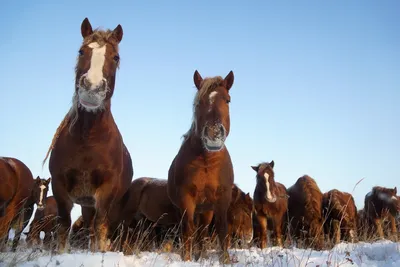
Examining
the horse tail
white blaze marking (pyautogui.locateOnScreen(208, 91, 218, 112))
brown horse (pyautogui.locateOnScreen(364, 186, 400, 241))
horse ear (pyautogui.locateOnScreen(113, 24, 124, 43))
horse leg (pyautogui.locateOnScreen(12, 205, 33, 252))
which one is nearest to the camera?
the horse tail

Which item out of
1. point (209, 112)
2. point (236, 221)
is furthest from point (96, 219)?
point (236, 221)

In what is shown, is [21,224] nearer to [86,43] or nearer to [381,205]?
[86,43]

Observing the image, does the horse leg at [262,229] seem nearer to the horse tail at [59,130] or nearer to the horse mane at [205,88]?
the horse mane at [205,88]

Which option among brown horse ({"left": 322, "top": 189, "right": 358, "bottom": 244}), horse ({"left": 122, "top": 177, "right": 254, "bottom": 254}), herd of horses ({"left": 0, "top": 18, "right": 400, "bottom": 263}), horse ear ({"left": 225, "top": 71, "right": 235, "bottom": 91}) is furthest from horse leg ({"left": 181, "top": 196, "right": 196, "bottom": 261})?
brown horse ({"left": 322, "top": 189, "right": 358, "bottom": 244})

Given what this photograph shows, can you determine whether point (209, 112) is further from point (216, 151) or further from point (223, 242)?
point (223, 242)

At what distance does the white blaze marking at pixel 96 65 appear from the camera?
15.6 feet

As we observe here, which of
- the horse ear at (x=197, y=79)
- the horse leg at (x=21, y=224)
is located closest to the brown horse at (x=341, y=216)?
the horse ear at (x=197, y=79)

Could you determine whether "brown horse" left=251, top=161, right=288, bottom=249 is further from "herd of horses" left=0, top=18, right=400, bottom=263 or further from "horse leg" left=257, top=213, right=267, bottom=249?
"herd of horses" left=0, top=18, right=400, bottom=263

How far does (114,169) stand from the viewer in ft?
17.5

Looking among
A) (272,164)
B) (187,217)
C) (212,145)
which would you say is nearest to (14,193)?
(187,217)

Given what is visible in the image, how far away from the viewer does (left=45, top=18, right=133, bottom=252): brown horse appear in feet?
16.8

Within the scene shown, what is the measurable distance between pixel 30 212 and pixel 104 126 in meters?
4.17

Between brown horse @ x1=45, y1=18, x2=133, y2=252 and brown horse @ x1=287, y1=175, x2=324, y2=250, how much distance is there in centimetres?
747

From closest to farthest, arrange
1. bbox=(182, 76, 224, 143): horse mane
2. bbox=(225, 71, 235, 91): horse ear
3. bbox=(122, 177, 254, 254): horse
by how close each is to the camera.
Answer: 1. bbox=(182, 76, 224, 143): horse mane
2. bbox=(225, 71, 235, 91): horse ear
3. bbox=(122, 177, 254, 254): horse
